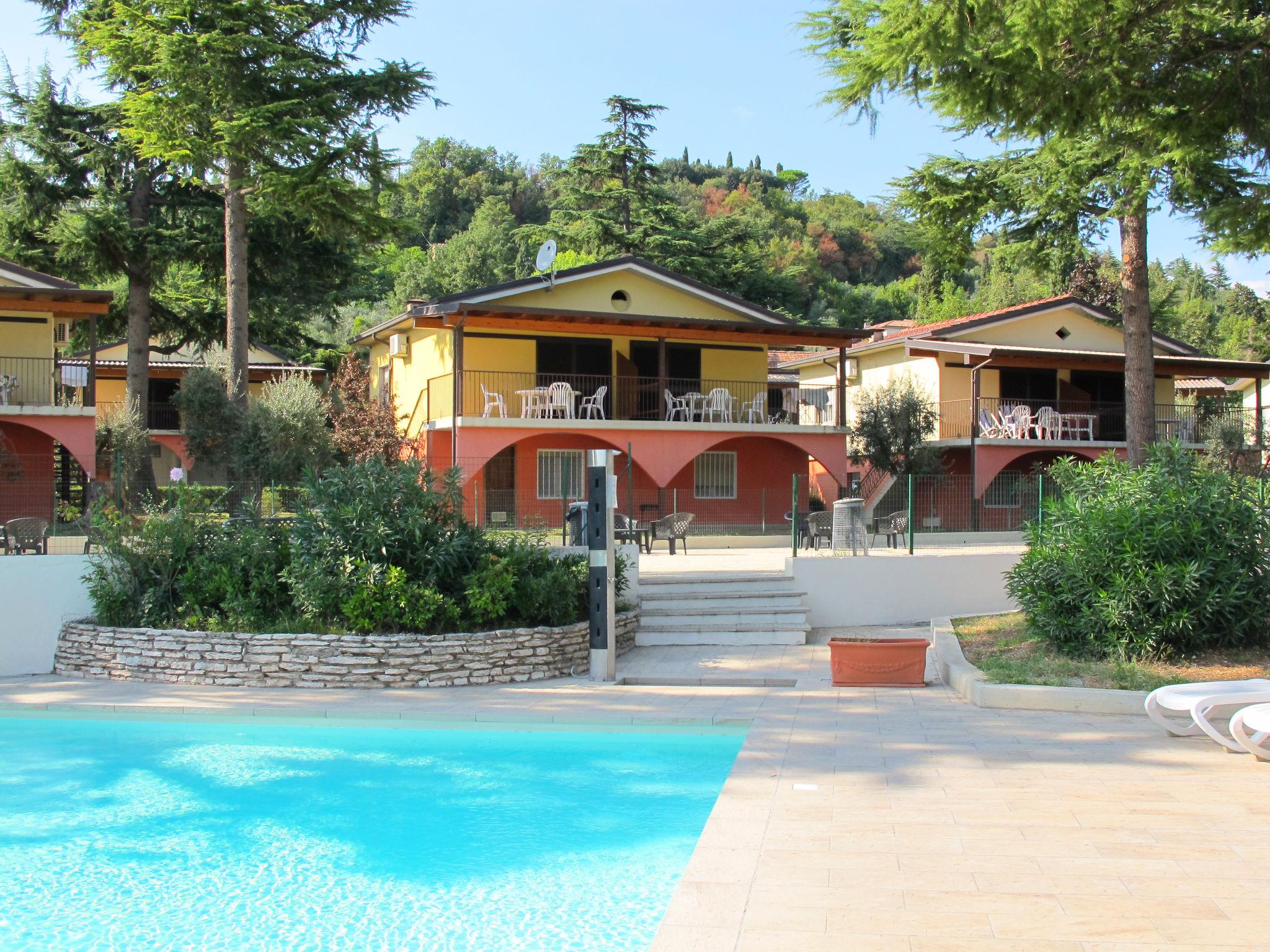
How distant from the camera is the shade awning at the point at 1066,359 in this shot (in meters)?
26.3

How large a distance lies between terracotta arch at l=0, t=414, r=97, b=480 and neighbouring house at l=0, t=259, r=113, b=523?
0.04 feet

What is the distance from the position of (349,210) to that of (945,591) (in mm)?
13547

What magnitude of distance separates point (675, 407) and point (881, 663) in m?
14.7

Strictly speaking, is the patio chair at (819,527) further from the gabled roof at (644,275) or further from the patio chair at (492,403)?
the gabled roof at (644,275)

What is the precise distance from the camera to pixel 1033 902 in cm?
464

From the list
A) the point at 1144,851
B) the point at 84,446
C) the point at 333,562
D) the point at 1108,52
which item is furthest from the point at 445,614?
the point at 84,446

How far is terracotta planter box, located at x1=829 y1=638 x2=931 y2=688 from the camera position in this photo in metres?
10.3

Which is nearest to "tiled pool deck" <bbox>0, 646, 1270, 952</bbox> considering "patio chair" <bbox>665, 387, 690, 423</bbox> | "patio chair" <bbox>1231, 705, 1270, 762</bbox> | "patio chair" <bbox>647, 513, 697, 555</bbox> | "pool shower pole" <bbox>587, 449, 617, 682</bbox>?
"patio chair" <bbox>1231, 705, 1270, 762</bbox>

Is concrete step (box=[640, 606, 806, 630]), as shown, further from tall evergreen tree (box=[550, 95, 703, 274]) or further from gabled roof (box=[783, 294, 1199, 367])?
tall evergreen tree (box=[550, 95, 703, 274])

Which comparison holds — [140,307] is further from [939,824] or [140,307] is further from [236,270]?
[939,824]

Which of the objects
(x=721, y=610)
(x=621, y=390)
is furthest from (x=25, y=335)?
(x=721, y=610)

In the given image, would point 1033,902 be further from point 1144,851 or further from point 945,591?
point 945,591

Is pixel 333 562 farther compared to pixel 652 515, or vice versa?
pixel 652 515

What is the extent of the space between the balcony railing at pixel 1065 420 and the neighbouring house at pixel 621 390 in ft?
12.8
